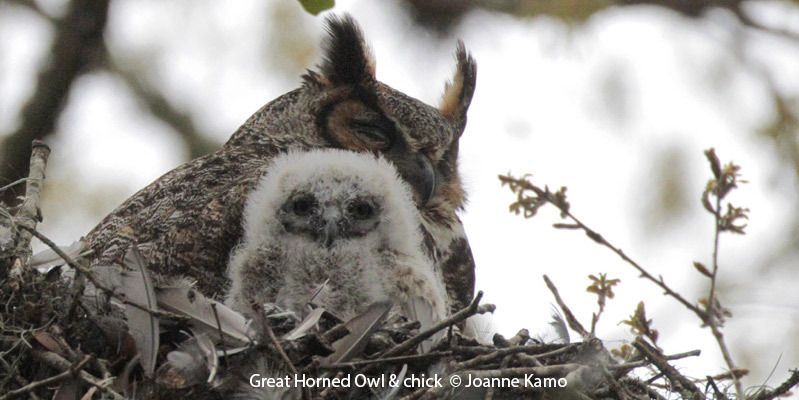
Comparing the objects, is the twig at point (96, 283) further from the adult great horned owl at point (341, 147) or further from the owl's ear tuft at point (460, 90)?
the owl's ear tuft at point (460, 90)

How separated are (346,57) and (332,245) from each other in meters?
1.03

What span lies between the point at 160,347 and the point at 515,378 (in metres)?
0.73

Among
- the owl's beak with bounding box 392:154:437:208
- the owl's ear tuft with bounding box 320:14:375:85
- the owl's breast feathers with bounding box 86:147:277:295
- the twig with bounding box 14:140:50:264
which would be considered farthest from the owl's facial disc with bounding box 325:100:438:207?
the twig with bounding box 14:140:50:264

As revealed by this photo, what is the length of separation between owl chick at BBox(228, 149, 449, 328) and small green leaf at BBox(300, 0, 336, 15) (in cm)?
79

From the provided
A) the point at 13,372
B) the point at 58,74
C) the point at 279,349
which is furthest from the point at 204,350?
the point at 58,74

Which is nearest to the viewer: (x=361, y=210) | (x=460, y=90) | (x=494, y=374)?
(x=494, y=374)

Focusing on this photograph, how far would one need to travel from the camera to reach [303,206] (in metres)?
3.02

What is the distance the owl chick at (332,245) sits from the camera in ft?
9.28

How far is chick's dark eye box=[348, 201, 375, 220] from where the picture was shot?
3.04 m

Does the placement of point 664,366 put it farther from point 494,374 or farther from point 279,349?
Result: point 279,349

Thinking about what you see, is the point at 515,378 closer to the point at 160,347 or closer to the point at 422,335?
the point at 422,335

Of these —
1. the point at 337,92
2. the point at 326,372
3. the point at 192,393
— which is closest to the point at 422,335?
the point at 326,372

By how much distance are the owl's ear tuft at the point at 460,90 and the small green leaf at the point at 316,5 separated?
1848 mm

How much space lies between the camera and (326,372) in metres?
2.42
